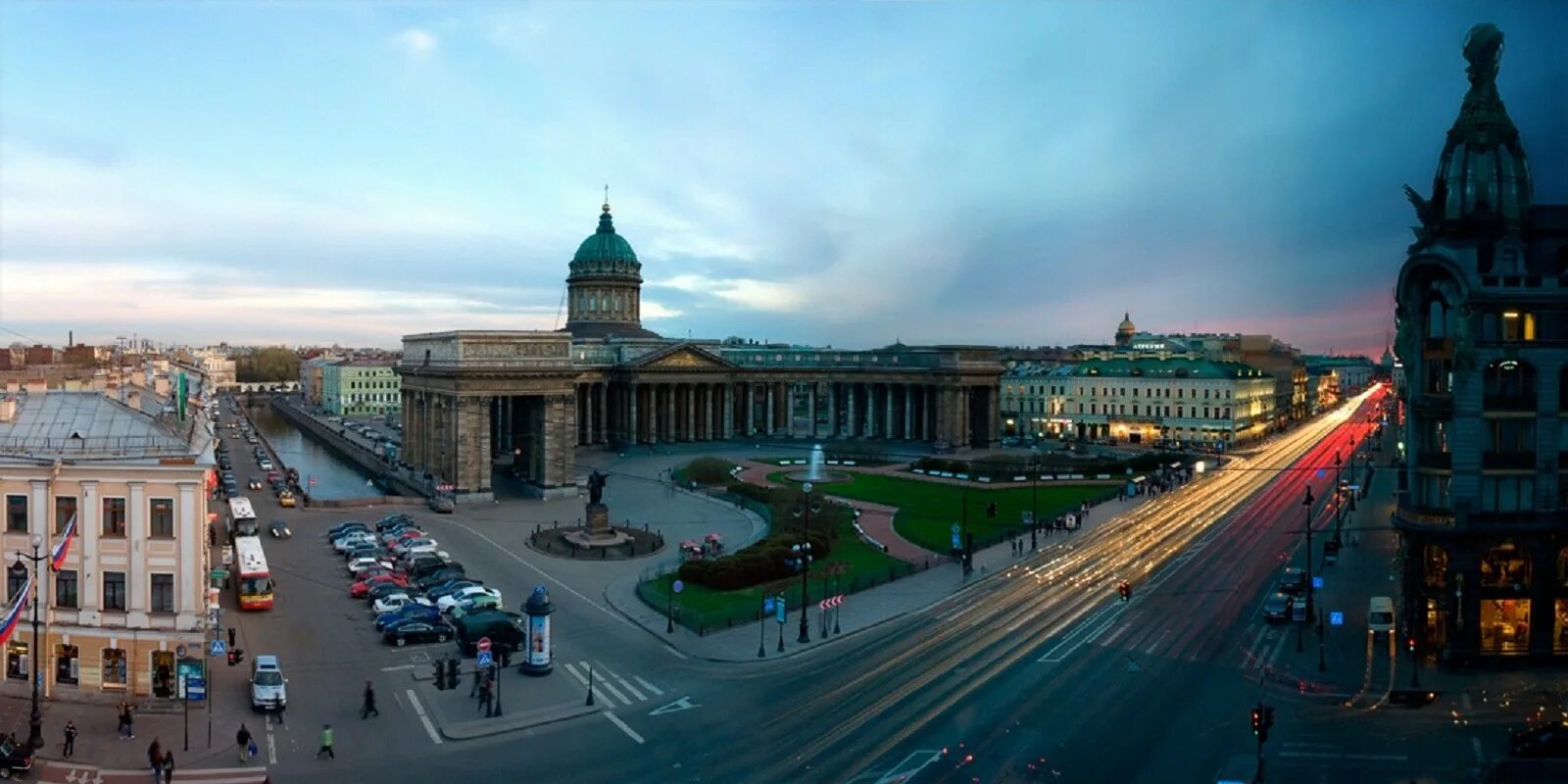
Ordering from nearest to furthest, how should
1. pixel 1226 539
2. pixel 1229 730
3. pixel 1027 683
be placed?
pixel 1229 730 < pixel 1027 683 < pixel 1226 539

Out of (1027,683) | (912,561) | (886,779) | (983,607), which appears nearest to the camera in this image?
(886,779)

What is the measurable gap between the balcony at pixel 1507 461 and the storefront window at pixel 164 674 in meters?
45.4

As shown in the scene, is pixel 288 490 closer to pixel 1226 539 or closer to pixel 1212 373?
pixel 1226 539

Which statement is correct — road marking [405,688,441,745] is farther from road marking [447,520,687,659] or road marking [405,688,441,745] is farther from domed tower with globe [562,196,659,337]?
domed tower with globe [562,196,659,337]

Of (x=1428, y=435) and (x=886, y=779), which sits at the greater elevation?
(x=1428, y=435)

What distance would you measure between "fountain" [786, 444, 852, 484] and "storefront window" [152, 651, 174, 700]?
2402 inches

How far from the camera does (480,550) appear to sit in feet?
202

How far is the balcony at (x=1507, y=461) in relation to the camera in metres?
39.3

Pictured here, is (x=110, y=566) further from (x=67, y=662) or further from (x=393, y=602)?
(x=393, y=602)

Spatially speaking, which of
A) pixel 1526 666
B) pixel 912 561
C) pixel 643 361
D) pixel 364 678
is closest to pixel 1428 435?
pixel 1526 666

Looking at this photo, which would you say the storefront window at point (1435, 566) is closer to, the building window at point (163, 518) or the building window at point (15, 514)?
the building window at point (163, 518)

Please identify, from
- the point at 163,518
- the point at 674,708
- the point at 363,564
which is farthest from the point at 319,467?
the point at 674,708

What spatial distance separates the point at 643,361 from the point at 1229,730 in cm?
9487

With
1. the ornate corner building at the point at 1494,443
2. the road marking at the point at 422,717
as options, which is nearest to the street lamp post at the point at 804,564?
the road marking at the point at 422,717
